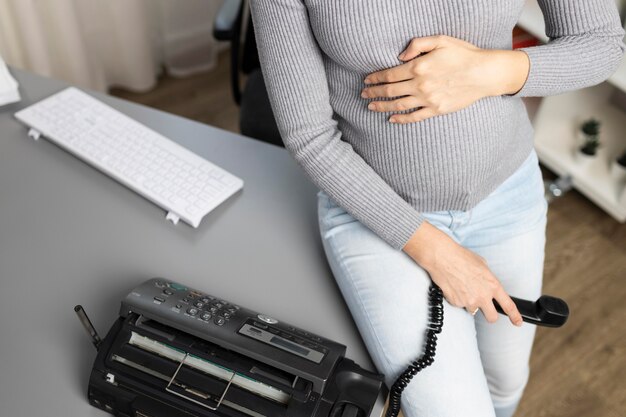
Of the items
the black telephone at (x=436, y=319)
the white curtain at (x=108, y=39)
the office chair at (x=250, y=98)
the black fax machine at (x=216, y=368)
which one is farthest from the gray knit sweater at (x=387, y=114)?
the white curtain at (x=108, y=39)

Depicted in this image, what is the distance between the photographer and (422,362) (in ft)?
2.76

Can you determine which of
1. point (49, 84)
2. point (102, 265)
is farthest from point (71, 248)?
point (49, 84)

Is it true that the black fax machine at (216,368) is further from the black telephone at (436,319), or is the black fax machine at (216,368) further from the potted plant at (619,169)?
the potted plant at (619,169)

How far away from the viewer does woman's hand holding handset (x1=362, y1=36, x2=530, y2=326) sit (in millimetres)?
890

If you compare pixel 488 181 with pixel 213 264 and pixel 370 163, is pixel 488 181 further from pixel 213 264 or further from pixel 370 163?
pixel 213 264

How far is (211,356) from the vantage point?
788mm

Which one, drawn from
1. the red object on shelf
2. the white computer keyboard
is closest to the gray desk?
the white computer keyboard

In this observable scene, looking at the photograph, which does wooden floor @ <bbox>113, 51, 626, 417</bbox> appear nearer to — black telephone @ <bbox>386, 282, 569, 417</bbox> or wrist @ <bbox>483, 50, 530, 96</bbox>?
black telephone @ <bbox>386, 282, 569, 417</bbox>

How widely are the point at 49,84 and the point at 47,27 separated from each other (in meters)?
0.99

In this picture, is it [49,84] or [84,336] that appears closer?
[84,336]

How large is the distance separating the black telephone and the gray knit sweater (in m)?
0.11

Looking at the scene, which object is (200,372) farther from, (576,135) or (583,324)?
(576,135)

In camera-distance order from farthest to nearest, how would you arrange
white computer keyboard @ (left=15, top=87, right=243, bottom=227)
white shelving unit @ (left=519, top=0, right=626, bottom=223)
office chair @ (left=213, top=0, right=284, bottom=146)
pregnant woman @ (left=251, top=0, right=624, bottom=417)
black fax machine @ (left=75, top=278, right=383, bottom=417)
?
1. white shelving unit @ (left=519, top=0, right=626, bottom=223)
2. office chair @ (left=213, top=0, right=284, bottom=146)
3. white computer keyboard @ (left=15, top=87, right=243, bottom=227)
4. pregnant woman @ (left=251, top=0, right=624, bottom=417)
5. black fax machine @ (left=75, top=278, right=383, bottom=417)

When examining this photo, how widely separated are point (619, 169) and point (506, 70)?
1.29 m
